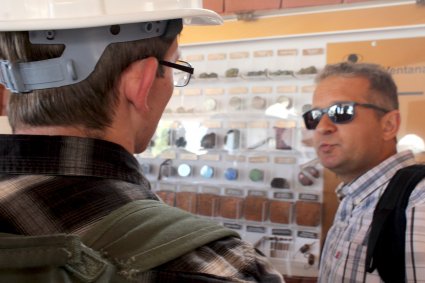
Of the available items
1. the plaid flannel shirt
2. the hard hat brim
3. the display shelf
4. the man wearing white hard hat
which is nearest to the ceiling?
the display shelf

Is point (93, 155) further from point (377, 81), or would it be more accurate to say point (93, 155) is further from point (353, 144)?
point (377, 81)

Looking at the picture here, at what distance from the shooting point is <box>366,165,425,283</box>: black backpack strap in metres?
1.19

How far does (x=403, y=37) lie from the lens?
6.87 ft

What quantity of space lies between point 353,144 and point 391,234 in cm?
58

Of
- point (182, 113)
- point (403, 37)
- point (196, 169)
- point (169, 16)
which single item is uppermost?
point (403, 37)

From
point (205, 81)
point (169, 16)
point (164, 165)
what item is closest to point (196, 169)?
point (164, 165)

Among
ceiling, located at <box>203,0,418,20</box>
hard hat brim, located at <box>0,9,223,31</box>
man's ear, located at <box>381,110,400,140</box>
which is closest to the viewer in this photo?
hard hat brim, located at <box>0,9,223,31</box>

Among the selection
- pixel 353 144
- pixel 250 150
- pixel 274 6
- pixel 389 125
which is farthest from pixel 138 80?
pixel 274 6

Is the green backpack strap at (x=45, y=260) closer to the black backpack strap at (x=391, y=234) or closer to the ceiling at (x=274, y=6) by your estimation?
the black backpack strap at (x=391, y=234)

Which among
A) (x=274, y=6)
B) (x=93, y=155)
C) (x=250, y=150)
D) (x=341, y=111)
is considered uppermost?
(x=274, y=6)

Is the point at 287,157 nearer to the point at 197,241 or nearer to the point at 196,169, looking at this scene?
the point at 196,169

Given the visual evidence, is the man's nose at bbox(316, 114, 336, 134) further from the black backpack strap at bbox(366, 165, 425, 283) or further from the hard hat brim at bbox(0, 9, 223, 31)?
the hard hat brim at bbox(0, 9, 223, 31)

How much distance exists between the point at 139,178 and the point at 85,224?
0.16m

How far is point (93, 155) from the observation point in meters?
0.64
